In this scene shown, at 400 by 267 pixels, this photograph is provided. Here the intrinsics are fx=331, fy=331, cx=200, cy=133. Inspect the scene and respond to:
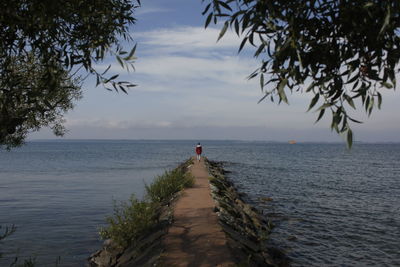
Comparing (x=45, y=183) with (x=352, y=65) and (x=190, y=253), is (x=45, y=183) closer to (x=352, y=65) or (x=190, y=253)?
(x=190, y=253)

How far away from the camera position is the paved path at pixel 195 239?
24.0ft

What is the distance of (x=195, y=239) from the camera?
28.1 ft

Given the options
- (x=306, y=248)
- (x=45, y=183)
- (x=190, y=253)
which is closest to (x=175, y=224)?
(x=190, y=253)

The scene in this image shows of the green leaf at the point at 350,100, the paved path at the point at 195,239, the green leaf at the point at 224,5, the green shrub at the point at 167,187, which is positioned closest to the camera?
the green leaf at the point at 350,100

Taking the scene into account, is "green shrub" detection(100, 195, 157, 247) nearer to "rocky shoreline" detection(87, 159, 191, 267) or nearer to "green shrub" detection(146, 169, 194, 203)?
"rocky shoreline" detection(87, 159, 191, 267)

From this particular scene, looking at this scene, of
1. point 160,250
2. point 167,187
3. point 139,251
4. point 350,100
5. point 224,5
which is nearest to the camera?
point 350,100

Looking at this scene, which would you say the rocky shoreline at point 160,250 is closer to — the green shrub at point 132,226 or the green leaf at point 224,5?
the green shrub at point 132,226

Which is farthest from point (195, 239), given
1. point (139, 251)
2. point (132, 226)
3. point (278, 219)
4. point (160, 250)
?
point (278, 219)

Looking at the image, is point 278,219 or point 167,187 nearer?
point 167,187

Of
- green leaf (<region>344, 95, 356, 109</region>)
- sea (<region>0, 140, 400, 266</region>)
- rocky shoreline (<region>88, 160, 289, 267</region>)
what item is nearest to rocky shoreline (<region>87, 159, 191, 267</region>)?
rocky shoreline (<region>88, 160, 289, 267</region>)

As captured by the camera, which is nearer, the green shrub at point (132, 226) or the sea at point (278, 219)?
the green shrub at point (132, 226)

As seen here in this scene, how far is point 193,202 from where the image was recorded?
13.2m

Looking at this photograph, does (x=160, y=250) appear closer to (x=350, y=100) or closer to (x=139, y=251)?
(x=139, y=251)

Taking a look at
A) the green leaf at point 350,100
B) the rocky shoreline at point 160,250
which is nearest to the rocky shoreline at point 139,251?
the rocky shoreline at point 160,250
